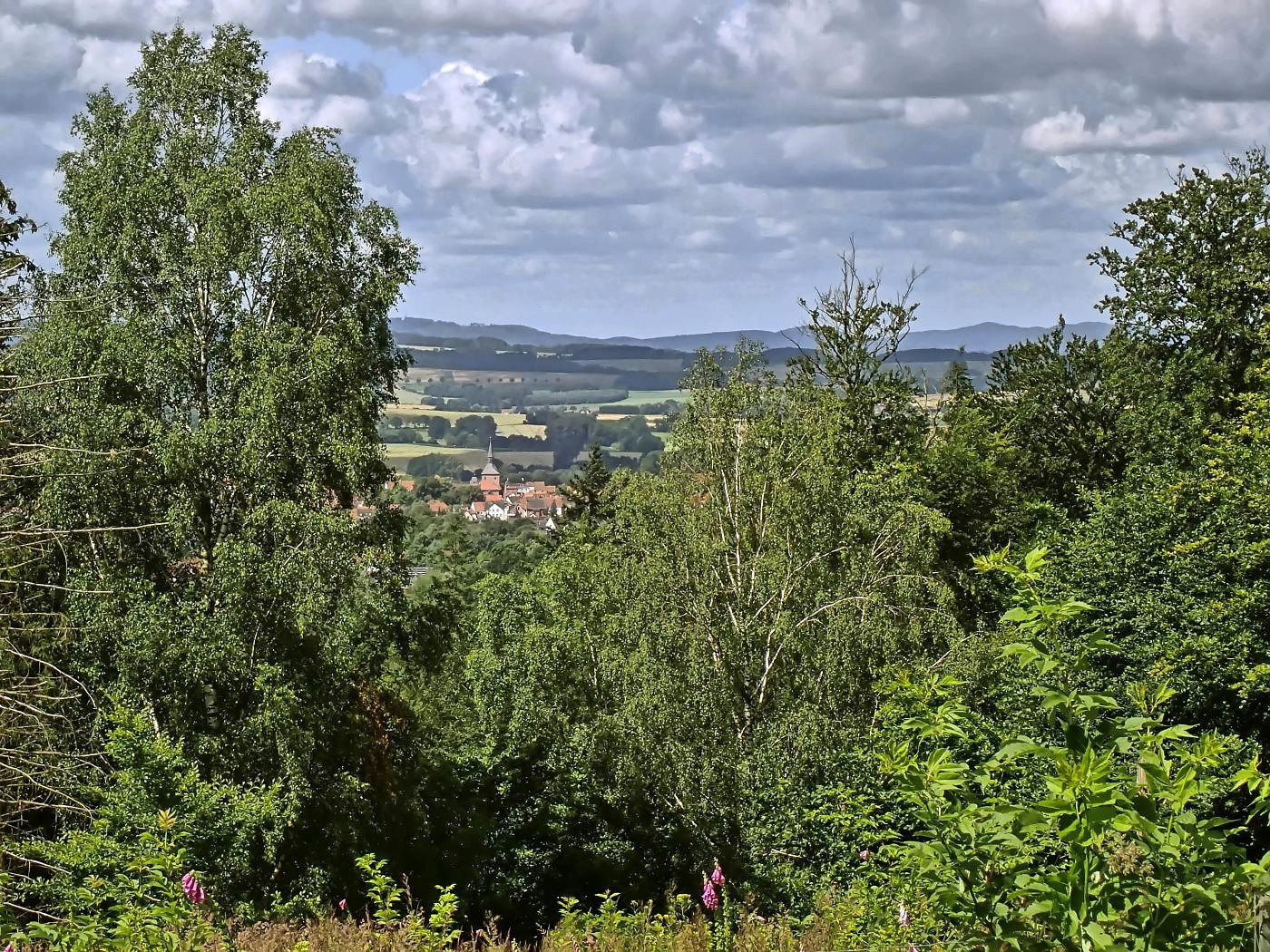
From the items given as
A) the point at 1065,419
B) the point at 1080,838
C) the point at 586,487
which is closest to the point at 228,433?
the point at 1080,838

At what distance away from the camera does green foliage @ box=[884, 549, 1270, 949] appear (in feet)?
11.2

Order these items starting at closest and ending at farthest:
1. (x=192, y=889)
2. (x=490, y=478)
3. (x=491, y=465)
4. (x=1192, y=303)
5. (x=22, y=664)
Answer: (x=192, y=889)
(x=22, y=664)
(x=1192, y=303)
(x=490, y=478)
(x=491, y=465)

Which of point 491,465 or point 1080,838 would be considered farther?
point 491,465

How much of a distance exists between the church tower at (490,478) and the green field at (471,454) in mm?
2340

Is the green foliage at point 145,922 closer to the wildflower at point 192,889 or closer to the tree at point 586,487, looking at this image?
the wildflower at point 192,889

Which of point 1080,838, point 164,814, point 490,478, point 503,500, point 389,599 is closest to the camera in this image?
point 1080,838

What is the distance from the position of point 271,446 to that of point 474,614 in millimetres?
11293

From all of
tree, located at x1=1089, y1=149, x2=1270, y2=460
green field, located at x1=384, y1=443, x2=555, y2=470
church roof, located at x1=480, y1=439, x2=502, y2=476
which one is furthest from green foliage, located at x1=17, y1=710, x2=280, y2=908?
green field, located at x1=384, y1=443, x2=555, y2=470

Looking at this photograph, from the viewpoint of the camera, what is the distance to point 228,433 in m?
18.9

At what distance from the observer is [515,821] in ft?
74.9

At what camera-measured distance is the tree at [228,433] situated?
18.3 meters

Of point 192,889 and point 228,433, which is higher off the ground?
point 228,433

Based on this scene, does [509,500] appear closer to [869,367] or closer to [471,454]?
[471,454]

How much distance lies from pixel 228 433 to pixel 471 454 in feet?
541
